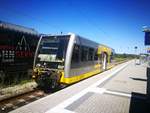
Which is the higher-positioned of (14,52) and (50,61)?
(14,52)

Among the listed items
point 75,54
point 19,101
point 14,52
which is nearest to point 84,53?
point 75,54

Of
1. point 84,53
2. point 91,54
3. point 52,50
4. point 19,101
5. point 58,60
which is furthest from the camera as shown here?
point 91,54

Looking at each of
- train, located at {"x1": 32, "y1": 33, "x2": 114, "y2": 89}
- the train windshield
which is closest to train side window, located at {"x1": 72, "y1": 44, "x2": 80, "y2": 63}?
train, located at {"x1": 32, "y1": 33, "x2": 114, "y2": 89}

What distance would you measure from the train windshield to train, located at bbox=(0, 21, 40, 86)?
140cm

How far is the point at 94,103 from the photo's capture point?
20.9 feet

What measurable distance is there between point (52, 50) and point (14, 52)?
3.00 metres

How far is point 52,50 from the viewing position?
8508mm

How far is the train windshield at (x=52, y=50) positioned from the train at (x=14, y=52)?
4.59 ft

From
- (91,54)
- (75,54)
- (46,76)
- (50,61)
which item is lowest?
→ (46,76)

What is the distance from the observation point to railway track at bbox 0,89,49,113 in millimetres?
5633

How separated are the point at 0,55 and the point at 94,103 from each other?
229 inches

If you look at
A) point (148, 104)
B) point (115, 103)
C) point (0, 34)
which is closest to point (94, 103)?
point (115, 103)

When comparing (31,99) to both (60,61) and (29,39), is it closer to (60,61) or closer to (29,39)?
(60,61)

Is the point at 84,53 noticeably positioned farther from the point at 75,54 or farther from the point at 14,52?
the point at 14,52
